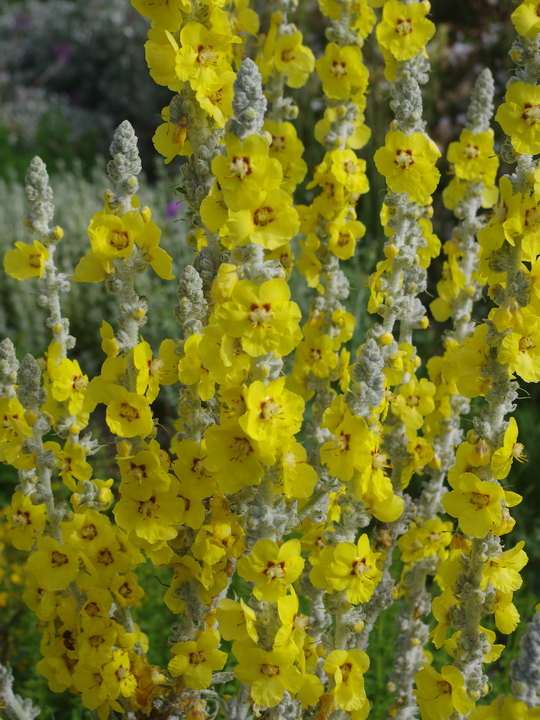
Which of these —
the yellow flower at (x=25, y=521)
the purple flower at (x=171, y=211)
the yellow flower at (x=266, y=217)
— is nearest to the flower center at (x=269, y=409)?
the yellow flower at (x=266, y=217)

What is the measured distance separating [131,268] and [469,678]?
1.10 metres

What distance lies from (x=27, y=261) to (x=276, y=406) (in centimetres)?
88

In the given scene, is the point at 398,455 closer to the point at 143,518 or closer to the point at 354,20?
the point at 143,518

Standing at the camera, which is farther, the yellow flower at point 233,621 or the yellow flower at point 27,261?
the yellow flower at point 27,261

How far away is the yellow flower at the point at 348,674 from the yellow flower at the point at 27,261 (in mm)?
1114

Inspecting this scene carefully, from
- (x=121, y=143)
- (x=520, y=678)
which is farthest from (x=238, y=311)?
(x=520, y=678)

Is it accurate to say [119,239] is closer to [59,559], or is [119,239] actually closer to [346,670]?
[59,559]

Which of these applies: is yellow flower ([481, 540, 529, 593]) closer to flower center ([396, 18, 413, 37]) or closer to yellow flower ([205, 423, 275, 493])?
yellow flower ([205, 423, 275, 493])

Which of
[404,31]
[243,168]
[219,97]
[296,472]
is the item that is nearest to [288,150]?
[404,31]

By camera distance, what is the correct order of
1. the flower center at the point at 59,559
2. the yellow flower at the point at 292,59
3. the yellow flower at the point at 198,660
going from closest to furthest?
the yellow flower at the point at 198,660 < the flower center at the point at 59,559 < the yellow flower at the point at 292,59

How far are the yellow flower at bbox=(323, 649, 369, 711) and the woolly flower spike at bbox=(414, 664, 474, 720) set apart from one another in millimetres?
132

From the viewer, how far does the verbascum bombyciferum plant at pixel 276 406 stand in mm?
1372

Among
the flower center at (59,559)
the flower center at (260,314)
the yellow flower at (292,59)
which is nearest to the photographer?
the flower center at (260,314)

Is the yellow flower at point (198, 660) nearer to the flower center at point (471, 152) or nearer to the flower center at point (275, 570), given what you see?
the flower center at point (275, 570)
